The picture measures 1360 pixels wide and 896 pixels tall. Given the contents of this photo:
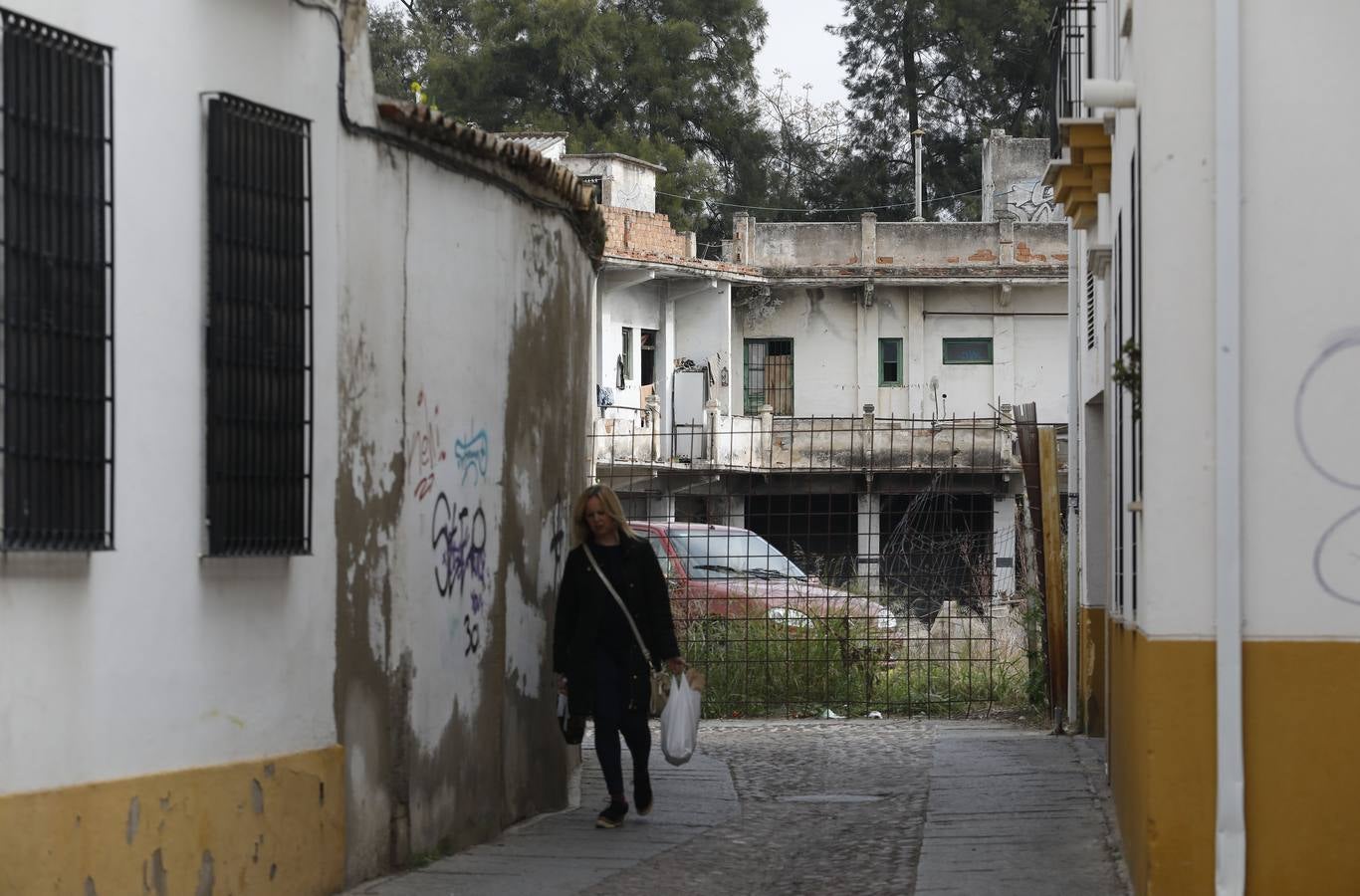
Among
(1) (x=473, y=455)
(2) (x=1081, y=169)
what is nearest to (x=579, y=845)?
(1) (x=473, y=455)

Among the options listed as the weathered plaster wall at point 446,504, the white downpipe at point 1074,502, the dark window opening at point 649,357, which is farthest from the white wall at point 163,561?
the dark window opening at point 649,357

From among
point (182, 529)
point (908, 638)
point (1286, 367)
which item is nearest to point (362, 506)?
point (182, 529)

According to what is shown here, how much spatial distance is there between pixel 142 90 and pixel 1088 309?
26.4 feet

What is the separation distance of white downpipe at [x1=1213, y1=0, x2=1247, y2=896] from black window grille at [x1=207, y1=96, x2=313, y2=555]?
3.53m

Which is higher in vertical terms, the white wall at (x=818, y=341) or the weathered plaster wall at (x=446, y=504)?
the white wall at (x=818, y=341)

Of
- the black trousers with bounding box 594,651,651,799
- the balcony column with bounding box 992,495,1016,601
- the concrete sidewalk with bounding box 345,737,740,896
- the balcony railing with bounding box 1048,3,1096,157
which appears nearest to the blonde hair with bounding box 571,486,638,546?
the black trousers with bounding box 594,651,651,799

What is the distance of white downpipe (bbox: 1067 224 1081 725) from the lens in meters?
Result: 13.5

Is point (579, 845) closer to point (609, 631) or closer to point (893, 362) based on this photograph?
point (609, 631)

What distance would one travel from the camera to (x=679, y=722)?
9.84 metres

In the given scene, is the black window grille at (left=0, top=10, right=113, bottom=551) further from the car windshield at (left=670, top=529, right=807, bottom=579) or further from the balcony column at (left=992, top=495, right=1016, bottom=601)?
the balcony column at (left=992, top=495, right=1016, bottom=601)

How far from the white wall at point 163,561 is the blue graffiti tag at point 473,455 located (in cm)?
146

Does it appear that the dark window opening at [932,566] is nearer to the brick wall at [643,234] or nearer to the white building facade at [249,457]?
the white building facade at [249,457]

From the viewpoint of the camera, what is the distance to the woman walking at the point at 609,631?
982cm

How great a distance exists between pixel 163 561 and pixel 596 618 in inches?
137
